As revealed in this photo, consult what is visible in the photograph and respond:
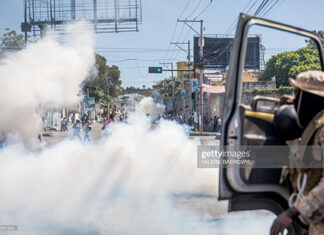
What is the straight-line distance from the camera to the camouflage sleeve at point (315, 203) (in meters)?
1.98

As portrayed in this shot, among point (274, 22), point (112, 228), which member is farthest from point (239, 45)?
point (112, 228)

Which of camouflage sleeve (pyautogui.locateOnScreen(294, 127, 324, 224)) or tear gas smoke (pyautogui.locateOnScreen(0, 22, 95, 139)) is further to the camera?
tear gas smoke (pyautogui.locateOnScreen(0, 22, 95, 139))

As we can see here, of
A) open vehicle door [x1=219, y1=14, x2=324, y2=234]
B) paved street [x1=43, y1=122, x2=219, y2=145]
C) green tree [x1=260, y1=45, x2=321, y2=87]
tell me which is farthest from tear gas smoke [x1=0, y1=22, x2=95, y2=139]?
green tree [x1=260, y1=45, x2=321, y2=87]

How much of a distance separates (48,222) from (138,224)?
4.14ft

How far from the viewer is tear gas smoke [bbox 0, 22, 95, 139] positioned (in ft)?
43.2

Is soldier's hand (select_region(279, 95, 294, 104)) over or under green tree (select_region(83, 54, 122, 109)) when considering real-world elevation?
over

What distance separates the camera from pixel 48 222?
5.32m

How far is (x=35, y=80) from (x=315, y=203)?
13433mm

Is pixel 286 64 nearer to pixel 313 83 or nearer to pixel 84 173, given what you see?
pixel 84 173

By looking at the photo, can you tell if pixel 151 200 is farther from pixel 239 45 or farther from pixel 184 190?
pixel 239 45

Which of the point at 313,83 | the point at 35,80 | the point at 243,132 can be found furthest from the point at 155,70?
the point at 313,83

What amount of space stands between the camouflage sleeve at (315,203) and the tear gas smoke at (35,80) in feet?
40.9

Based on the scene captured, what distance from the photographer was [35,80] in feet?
46.3

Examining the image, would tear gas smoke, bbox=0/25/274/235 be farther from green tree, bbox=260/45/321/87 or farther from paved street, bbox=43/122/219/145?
green tree, bbox=260/45/321/87
